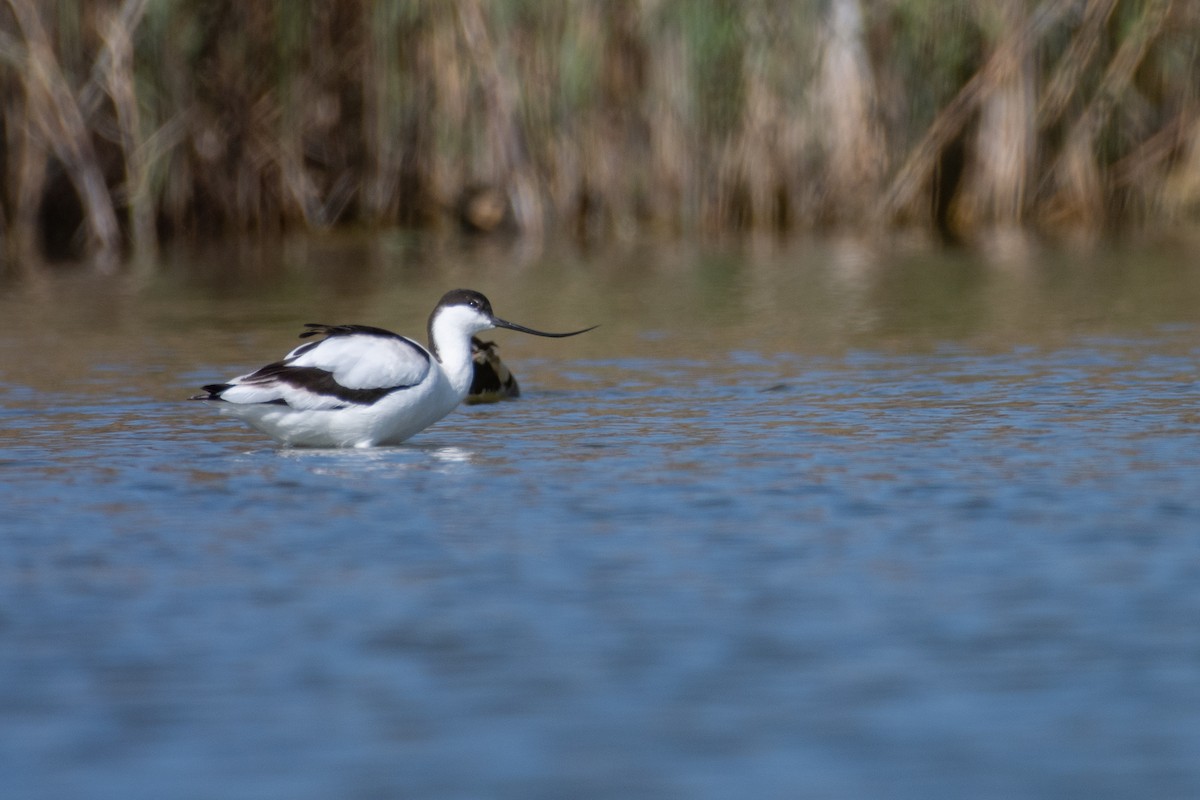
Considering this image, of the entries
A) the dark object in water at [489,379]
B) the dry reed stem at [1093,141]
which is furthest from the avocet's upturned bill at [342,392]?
the dry reed stem at [1093,141]

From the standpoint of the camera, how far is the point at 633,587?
5008mm

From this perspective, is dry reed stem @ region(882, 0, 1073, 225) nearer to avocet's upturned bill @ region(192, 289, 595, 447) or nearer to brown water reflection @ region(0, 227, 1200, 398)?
brown water reflection @ region(0, 227, 1200, 398)

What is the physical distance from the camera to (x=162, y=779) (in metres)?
3.63

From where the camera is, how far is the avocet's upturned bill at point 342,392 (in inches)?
279

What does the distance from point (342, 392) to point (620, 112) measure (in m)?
11.2

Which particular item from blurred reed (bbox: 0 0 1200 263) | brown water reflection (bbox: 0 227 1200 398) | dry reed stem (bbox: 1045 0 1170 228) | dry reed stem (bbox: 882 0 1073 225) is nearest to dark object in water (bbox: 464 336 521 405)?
brown water reflection (bbox: 0 227 1200 398)

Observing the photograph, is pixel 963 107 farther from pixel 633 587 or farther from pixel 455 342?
pixel 633 587

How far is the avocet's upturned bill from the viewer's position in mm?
7082

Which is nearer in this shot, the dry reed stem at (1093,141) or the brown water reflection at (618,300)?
the brown water reflection at (618,300)

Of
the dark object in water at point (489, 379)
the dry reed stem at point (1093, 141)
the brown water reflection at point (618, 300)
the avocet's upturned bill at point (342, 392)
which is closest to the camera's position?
the avocet's upturned bill at point (342, 392)

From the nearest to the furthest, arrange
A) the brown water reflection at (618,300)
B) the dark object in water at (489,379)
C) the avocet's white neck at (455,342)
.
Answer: the avocet's white neck at (455,342) → the dark object in water at (489,379) → the brown water reflection at (618,300)

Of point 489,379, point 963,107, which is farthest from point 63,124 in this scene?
point 489,379

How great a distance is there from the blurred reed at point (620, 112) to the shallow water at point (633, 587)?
7107 millimetres

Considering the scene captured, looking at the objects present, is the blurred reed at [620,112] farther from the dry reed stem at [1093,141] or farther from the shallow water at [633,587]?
the shallow water at [633,587]
